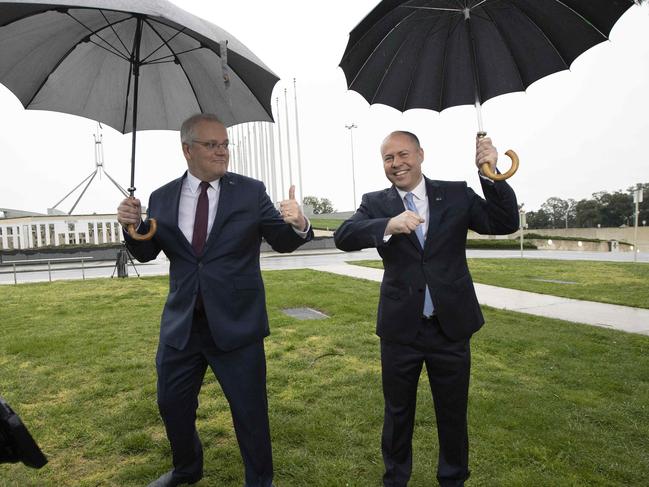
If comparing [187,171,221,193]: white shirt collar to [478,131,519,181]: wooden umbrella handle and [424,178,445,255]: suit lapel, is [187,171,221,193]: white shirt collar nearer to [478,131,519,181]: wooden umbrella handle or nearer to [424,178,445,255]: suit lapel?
[424,178,445,255]: suit lapel

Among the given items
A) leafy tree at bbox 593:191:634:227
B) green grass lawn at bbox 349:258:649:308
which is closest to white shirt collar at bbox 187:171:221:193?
green grass lawn at bbox 349:258:649:308

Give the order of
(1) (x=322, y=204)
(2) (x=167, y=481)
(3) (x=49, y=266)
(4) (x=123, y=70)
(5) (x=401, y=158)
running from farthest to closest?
(1) (x=322, y=204) → (3) (x=49, y=266) → (4) (x=123, y=70) → (2) (x=167, y=481) → (5) (x=401, y=158)

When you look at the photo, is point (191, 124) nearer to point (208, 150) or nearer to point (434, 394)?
point (208, 150)

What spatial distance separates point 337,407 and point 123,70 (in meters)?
3.24

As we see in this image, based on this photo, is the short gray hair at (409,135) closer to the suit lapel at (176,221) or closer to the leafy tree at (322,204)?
the suit lapel at (176,221)

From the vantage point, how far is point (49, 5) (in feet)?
7.10

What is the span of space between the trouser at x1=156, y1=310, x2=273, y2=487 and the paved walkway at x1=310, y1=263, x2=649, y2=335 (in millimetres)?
6187

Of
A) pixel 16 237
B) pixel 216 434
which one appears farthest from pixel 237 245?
pixel 16 237

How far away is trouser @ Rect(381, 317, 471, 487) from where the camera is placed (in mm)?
2688

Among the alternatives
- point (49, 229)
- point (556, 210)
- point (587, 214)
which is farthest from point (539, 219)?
point (49, 229)

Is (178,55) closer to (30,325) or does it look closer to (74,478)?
(74,478)

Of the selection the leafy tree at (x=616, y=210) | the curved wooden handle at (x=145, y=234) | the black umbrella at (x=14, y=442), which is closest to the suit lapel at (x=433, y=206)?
the curved wooden handle at (x=145, y=234)

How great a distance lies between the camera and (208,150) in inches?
107

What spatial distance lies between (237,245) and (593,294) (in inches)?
382
